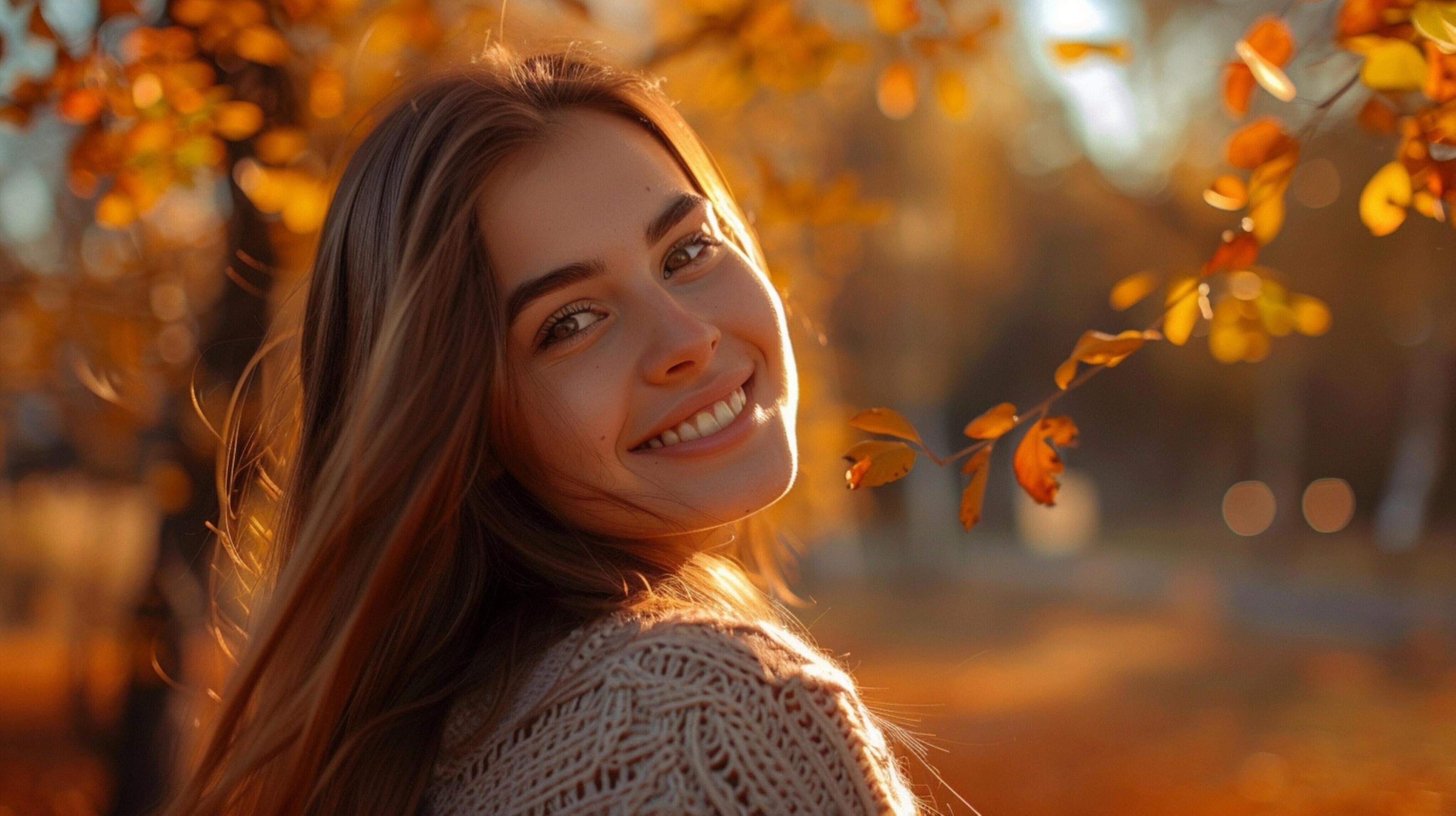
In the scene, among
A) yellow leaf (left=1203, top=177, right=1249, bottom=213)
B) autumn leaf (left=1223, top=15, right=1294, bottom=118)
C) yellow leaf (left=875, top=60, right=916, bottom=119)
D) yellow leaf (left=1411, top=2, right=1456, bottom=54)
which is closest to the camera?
yellow leaf (left=1411, top=2, right=1456, bottom=54)

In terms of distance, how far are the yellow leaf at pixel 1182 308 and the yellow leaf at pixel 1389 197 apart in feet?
0.85

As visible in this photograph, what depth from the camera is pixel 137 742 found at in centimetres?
389

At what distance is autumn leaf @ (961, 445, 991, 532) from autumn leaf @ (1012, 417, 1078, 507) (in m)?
0.05

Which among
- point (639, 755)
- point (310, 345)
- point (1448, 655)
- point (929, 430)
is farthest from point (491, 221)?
point (929, 430)

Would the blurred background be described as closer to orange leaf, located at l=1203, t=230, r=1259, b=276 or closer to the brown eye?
orange leaf, located at l=1203, t=230, r=1259, b=276

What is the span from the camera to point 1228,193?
153 centimetres

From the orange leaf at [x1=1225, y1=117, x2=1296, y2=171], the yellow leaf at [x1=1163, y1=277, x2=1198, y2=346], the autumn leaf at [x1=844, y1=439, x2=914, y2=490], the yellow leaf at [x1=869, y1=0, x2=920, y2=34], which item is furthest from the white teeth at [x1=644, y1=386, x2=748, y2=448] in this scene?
the yellow leaf at [x1=869, y1=0, x2=920, y2=34]

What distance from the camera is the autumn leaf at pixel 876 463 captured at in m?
1.47

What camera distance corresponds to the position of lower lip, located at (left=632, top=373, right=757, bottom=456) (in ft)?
5.23

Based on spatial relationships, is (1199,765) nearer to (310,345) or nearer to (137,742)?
(137,742)

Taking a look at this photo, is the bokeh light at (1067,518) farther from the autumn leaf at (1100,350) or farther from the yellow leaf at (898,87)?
the autumn leaf at (1100,350)

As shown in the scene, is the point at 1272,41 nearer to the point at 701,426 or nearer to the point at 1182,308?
the point at 1182,308

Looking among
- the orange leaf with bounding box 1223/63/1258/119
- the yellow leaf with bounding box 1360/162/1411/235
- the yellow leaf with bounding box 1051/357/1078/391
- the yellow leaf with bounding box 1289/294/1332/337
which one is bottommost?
the yellow leaf with bounding box 1289/294/1332/337

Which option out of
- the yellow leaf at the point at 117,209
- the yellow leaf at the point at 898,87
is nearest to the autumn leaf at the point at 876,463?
the yellow leaf at the point at 898,87
